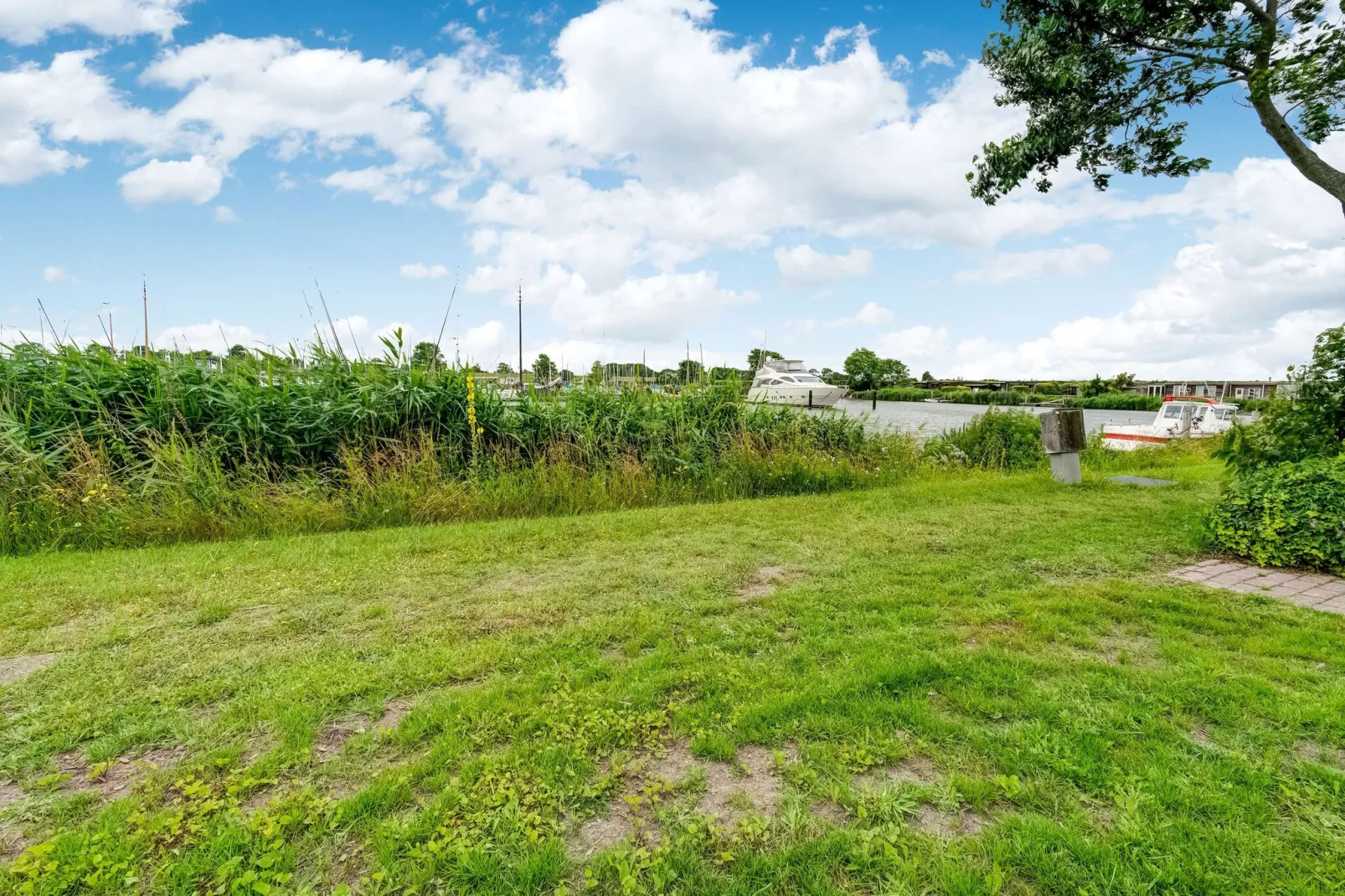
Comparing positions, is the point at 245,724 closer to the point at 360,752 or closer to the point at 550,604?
the point at 360,752

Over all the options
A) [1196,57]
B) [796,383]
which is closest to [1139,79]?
[1196,57]

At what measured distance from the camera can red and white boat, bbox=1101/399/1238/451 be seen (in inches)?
684

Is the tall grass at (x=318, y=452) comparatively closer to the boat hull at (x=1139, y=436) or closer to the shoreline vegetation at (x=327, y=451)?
the shoreline vegetation at (x=327, y=451)

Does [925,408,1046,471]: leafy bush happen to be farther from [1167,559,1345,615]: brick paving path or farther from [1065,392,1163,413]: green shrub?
[1065,392,1163,413]: green shrub

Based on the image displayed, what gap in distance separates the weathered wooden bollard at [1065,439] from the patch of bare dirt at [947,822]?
743 centimetres

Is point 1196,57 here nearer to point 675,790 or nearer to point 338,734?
point 675,790

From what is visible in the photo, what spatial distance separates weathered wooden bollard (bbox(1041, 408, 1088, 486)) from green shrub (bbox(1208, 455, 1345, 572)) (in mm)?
3171

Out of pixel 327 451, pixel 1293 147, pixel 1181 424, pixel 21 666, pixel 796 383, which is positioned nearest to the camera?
pixel 21 666

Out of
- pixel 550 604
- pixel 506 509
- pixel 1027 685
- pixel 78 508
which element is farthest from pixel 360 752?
pixel 78 508

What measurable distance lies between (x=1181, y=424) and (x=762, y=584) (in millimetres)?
19534

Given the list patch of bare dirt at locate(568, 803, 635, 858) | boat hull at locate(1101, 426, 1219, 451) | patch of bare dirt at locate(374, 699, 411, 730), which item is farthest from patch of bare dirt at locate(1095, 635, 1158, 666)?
boat hull at locate(1101, 426, 1219, 451)

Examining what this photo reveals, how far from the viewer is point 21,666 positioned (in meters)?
2.89

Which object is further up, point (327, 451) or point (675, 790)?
point (327, 451)

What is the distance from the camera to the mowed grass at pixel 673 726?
5.42 feet
